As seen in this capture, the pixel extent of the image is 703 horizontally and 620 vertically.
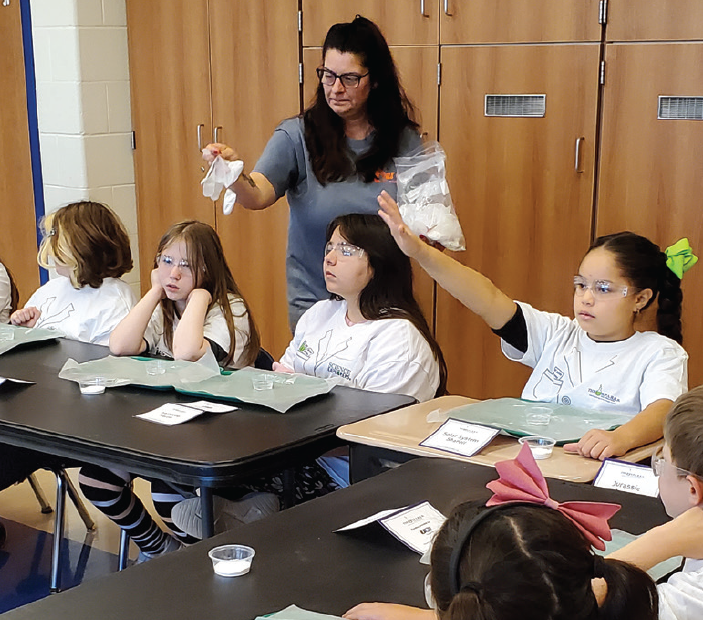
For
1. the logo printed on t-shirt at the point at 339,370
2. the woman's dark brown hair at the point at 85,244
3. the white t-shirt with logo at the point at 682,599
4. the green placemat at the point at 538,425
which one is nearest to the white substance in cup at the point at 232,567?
the white t-shirt with logo at the point at 682,599

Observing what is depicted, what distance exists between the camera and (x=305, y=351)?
263 cm

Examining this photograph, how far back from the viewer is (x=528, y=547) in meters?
0.92

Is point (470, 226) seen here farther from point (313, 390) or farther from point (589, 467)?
point (589, 467)

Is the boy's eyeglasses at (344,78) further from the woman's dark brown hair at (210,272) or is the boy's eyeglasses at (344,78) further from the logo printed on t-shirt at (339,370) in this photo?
the logo printed on t-shirt at (339,370)

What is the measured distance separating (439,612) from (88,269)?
2.26m

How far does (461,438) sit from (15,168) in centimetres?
341

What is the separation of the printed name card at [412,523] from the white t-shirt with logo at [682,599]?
1.15 ft

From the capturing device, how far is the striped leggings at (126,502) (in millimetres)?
2500

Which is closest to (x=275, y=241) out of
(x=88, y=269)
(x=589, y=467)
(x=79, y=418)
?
(x=88, y=269)

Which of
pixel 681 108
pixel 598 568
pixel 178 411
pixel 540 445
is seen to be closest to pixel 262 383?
pixel 178 411

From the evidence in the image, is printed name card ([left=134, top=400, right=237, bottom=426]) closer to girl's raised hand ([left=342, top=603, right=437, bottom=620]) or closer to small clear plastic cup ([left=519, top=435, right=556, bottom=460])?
small clear plastic cup ([left=519, top=435, right=556, bottom=460])

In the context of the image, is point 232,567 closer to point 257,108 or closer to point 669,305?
point 669,305

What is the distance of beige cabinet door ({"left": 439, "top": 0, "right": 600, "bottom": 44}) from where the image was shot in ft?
10.8

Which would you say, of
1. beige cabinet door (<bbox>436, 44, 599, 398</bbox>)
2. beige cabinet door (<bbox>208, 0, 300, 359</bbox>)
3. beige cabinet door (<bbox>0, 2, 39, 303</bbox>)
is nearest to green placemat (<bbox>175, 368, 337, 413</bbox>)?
beige cabinet door (<bbox>436, 44, 599, 398</bbox>)
